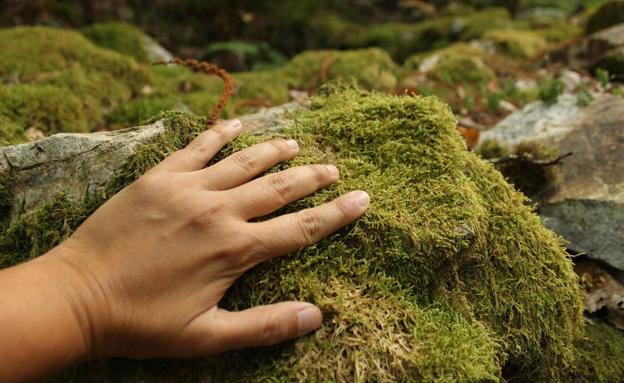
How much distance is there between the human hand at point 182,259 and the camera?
178 centimetres

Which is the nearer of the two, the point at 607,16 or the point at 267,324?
the point at 267,324

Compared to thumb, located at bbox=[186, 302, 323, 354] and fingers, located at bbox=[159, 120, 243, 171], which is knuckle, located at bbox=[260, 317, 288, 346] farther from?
fingers, located at bbox=[159, 120, 243, 171]

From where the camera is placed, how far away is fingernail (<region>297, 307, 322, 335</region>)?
6.12 feet

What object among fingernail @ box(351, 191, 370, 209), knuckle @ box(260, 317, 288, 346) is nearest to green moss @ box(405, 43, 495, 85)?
fingernail @ box(351, 191, 370, 209)

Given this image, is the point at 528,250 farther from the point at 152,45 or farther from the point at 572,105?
the point at 152,45

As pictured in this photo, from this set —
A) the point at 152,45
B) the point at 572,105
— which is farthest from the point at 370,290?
the point at 152,45

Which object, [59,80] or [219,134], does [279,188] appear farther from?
[59,80]

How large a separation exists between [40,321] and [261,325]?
0.78 meters

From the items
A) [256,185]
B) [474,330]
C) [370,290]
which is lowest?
[474,330]

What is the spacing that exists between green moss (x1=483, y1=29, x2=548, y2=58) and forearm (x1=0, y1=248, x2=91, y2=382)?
286 inches

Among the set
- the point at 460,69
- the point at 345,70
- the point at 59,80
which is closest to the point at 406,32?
the point at 460,69

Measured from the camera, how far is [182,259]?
72.9 inches

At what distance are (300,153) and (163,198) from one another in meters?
0.83

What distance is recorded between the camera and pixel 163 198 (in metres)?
1.95
